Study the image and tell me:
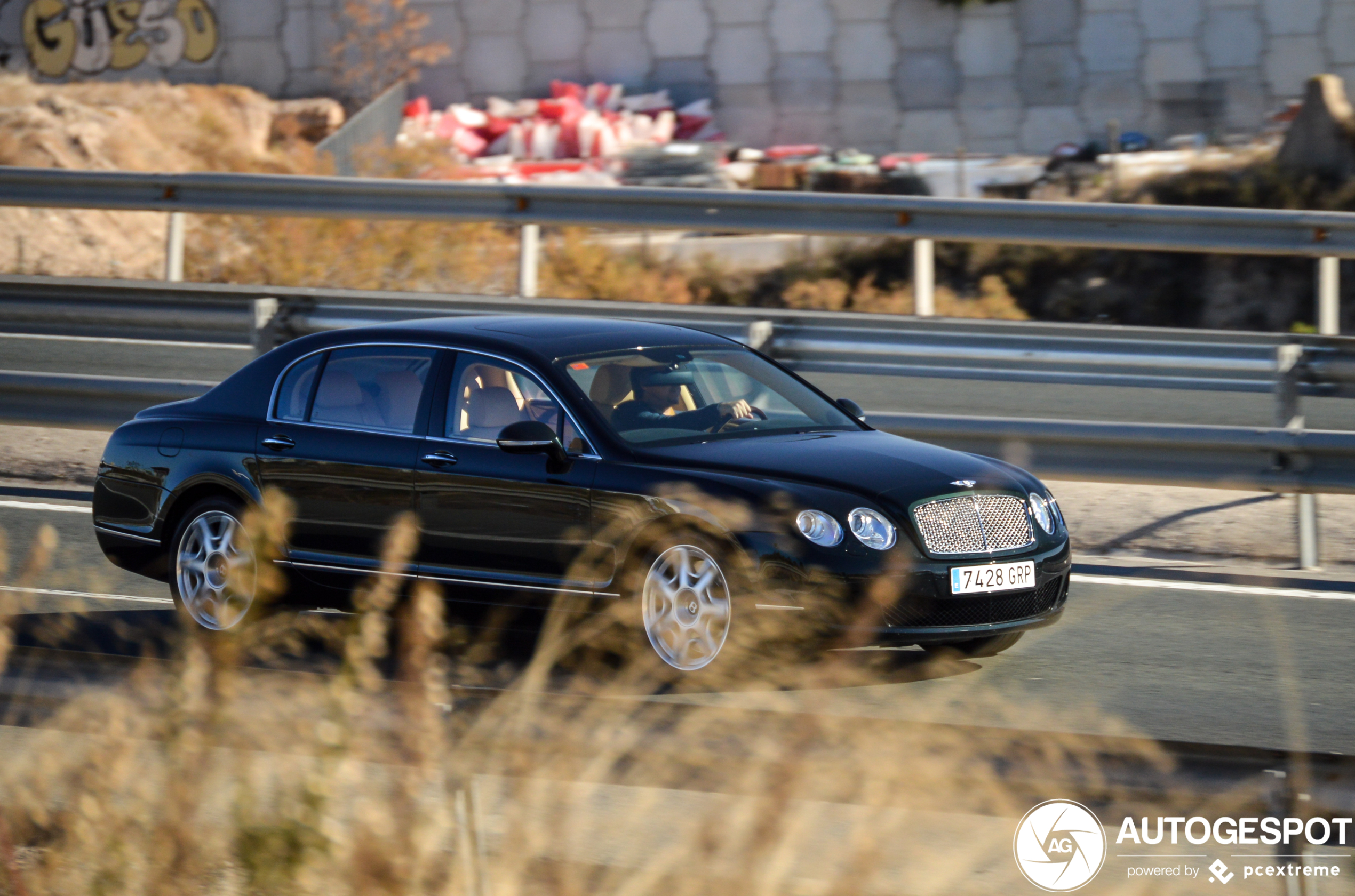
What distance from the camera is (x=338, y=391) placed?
736 cm

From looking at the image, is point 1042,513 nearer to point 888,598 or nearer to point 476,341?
point 888,598

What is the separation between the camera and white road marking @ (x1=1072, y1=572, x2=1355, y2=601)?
8023 millimetres

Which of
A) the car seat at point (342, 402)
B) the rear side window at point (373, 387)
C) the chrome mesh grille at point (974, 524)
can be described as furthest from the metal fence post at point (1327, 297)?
the car seat at point (342, 402)

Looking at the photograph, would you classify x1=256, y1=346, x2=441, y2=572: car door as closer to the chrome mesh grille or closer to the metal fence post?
the chrome mesh grille

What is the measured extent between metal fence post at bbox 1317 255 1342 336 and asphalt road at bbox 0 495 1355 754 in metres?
2.79

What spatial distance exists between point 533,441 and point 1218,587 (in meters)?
3.69

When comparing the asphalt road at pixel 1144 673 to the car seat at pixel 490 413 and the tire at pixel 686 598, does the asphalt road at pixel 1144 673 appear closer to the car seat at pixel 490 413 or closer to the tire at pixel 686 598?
the tire at pixel 686 598

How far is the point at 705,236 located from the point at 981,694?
1066cm

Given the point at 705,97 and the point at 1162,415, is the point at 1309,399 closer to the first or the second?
the point at 1162,415

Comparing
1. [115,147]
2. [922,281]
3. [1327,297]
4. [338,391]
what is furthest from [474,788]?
[115,147]

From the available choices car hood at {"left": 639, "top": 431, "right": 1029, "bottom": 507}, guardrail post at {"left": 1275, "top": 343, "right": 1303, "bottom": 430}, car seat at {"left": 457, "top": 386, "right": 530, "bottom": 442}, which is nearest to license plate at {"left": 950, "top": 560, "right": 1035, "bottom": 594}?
car hood at {"left": 639, "top": 431, "right": 1029, "bottom": 507}

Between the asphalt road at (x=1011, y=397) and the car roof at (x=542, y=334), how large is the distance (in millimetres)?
2967

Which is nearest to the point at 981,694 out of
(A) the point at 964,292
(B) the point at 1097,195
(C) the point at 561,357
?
(C) the point at 561,357

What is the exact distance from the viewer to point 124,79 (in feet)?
110
